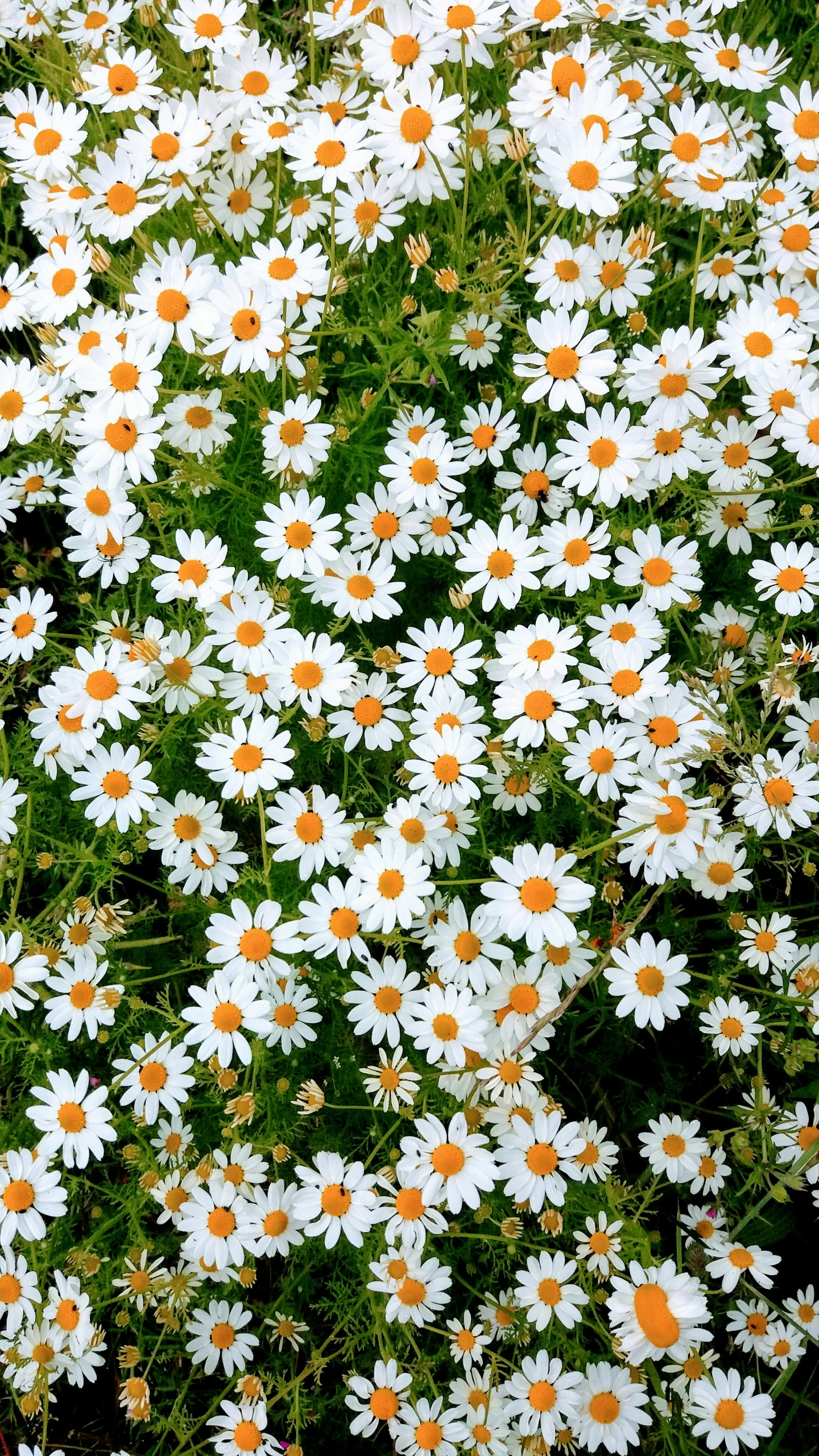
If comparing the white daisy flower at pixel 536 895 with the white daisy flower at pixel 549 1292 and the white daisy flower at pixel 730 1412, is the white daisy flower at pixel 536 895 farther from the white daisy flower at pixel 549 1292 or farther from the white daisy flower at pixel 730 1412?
the white daisy flower at pixel 730 1412

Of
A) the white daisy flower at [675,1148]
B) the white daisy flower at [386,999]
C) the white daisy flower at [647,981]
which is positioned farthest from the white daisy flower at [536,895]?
the white daisy flower at [675,1148]

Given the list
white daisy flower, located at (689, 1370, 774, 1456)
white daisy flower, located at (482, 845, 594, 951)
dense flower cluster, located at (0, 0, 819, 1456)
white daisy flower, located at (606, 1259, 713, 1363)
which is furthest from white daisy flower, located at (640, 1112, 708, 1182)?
white daisy flower, located at (482, 845, 594, 951)

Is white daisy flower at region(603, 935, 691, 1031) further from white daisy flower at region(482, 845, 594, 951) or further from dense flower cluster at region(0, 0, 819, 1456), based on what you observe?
white daisy flower at region(482, 845, 594, 951)

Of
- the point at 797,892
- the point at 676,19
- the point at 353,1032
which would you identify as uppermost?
the point at 676,19

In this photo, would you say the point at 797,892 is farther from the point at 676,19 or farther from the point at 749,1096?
the point at 676,19

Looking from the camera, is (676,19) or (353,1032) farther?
(676,19)

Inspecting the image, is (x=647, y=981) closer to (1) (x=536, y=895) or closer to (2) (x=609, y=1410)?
(1) (x=536, y=895)

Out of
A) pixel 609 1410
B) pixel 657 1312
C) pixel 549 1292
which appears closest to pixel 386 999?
pixel 549 1292

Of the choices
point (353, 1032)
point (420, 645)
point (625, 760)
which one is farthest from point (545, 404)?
point (353, 1032)
